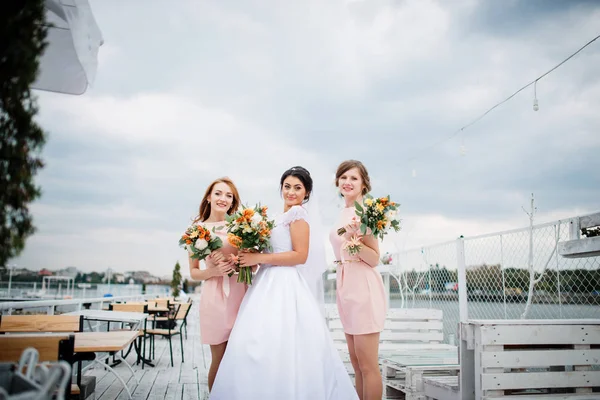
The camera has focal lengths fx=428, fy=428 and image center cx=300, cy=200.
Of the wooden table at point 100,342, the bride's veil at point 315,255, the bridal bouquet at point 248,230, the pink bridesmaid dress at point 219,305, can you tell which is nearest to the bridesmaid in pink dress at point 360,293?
the bride's veil at point 315,255

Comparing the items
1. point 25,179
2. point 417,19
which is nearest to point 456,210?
point 417,19

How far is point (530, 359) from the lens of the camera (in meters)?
2.74

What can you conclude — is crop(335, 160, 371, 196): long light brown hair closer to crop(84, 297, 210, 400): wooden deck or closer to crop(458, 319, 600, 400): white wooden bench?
crop(458, 319, 600, 400): white wooden bench

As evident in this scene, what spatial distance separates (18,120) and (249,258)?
5.35 ft

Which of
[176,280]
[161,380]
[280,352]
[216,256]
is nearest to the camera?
[280,352]

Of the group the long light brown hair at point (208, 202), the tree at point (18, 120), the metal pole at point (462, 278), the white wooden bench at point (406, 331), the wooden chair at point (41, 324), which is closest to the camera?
the tree at point (18, 120)

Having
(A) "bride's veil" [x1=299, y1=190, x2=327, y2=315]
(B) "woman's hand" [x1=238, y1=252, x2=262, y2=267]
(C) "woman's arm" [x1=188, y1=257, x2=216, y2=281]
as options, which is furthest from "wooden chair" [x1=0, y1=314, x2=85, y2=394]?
(A) "bride's veil" [x1=299, y1=190, x2=327, y2=315]

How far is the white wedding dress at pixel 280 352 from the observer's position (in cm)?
237

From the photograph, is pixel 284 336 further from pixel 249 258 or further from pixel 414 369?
pixel 414 369

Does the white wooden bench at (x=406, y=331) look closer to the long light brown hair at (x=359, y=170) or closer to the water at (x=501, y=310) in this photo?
Answer: the water at (x=501, y=310)

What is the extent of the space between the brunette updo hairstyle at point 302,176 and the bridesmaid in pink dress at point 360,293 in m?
0.23

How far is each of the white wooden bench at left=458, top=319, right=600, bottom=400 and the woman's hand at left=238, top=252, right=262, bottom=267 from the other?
1411 millimetres

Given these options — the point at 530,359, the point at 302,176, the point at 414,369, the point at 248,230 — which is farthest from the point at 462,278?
the point at 248,230

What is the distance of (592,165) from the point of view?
663 cm
